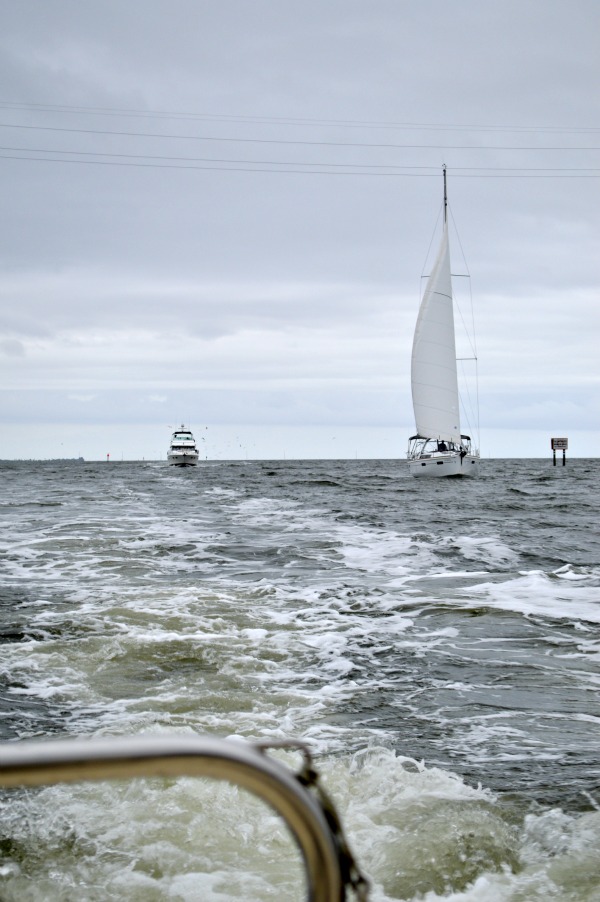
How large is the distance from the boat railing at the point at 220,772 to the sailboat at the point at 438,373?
53422mm

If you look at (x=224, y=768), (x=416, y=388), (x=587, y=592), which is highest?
(x=416, y=388)

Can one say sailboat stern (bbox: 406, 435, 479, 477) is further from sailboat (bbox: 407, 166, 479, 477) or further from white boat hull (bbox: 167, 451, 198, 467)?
white boat hull (bbox: 167, 451, 198, 467)

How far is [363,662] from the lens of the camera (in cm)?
792

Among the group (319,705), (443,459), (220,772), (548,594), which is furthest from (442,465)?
(220,772)

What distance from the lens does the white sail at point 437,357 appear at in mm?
53438

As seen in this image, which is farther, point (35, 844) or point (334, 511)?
point (334, 511)

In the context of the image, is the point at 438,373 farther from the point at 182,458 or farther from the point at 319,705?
the point at 182,458

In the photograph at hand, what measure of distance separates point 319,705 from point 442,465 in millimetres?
48984

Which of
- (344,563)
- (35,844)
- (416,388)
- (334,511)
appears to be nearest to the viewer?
(35,844)

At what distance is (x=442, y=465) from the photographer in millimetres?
54469

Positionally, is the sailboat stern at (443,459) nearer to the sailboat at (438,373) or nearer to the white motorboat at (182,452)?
the sailboat at (438,373)

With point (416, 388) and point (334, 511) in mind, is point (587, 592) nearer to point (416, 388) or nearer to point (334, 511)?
point (334, 511)

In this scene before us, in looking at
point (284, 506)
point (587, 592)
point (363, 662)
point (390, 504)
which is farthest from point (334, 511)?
point (363, 662)

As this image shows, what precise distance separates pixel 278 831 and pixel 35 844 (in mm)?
1229
